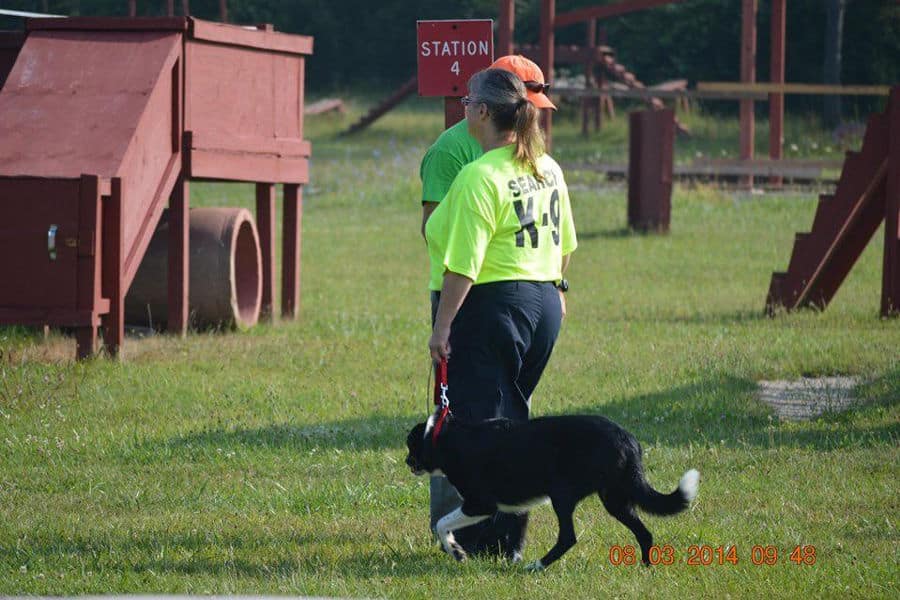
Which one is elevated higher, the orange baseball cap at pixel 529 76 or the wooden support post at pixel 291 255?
the orange baseball cap at pixel 529 76

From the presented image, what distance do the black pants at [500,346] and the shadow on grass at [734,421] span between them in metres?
2.58

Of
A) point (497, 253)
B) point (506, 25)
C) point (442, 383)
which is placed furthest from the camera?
point (506, 25)

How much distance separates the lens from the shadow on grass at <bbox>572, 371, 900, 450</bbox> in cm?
837

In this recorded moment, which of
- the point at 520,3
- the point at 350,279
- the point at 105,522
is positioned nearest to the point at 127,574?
the point at 105,522

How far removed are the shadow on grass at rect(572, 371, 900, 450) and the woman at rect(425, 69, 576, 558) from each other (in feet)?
8.97

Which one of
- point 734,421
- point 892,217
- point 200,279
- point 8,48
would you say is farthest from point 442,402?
point 8,48

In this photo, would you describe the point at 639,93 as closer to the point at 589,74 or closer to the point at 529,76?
the point at 589,74

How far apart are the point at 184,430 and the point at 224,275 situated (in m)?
4.05

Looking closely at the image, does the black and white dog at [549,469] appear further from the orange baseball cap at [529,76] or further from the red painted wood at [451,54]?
the red painted wood at [451,54]

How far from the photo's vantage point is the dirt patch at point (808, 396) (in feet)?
30.3

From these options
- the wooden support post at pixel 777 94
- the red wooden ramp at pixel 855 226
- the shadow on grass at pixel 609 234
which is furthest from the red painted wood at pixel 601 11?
the red wooden ramp at pixel 855 226

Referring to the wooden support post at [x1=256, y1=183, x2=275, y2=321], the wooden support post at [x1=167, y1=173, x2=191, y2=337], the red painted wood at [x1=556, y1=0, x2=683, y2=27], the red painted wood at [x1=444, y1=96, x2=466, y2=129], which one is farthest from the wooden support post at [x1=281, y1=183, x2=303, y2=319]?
the red painted wood at [x1=556, y1=0, x2=683, y2=27]

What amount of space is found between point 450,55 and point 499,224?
1.59 m

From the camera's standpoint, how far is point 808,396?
9734 mm
